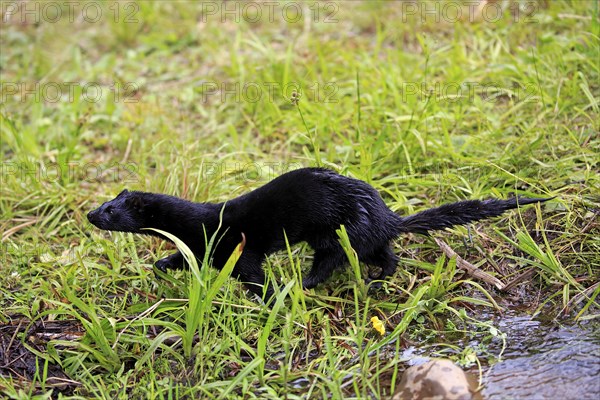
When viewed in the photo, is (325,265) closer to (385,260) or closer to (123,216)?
(385,260)

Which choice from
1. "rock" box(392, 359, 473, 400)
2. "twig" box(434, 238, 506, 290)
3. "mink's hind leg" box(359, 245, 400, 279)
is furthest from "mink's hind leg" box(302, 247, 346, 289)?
"rock" box(392, 359, 473, 400)

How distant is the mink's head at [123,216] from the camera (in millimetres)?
4059

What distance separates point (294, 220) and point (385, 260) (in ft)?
1.87

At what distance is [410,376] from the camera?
3.14 meters

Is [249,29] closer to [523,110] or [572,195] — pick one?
[523,110]

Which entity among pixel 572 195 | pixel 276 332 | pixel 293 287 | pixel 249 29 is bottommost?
pixel 276 332

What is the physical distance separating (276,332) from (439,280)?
3.02 ft

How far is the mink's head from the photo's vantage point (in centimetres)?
406

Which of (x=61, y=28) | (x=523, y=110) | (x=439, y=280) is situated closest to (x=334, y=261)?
(x=439, y=280)

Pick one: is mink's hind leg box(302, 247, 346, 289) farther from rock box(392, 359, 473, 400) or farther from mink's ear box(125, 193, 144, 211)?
mink's ear box(125, 193, 144, 211)

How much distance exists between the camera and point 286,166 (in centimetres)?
526

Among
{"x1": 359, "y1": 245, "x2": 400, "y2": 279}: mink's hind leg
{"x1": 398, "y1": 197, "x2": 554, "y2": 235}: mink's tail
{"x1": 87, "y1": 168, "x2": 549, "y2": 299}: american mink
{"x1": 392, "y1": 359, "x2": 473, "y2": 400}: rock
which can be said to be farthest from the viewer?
{"x1": 359, "y1": 245, "x2": 400, "y2": 279}: mink's hind leg

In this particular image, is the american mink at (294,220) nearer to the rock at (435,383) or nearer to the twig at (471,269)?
the twig at (471,269)

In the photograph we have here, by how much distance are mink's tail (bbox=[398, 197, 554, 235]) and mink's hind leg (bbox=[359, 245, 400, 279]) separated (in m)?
0.16
